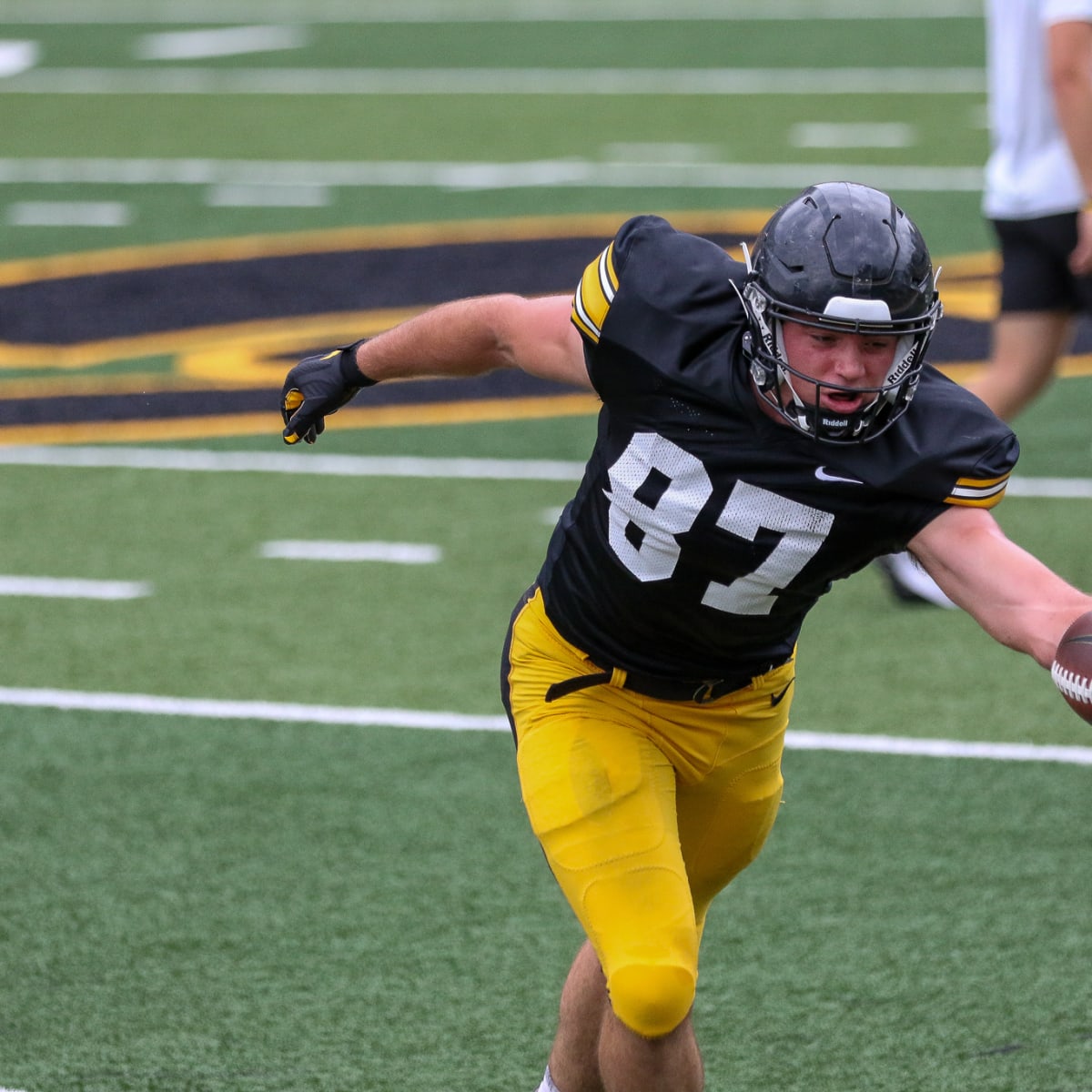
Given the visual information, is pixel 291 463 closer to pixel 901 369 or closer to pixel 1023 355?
pixel 1023 355

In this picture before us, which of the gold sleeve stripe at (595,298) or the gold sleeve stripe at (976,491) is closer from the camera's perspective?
the gold sleeve stripe at (976,491)

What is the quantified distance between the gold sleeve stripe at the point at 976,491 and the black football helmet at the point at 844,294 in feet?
0.50

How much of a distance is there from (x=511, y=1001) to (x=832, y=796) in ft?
4.39

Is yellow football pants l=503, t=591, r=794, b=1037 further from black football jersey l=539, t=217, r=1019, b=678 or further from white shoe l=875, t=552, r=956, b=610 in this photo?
white shoe l=875, t=552, r=956, b=610

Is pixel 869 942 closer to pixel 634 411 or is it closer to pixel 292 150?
pixel 634 411

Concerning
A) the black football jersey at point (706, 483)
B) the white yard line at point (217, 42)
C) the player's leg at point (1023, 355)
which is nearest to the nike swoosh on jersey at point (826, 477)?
the black football jersey at point (706, 483)

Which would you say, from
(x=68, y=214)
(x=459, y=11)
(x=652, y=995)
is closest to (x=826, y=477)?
(x=652, y=995)

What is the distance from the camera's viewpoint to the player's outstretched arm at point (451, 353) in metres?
3.80

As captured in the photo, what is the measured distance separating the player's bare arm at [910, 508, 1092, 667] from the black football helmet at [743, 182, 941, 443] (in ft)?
0.66

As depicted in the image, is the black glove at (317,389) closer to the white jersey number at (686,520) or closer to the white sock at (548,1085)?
the white jersey number at (686,520)

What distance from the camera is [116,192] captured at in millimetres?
13953

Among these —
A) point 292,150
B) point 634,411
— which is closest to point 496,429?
point 634,411

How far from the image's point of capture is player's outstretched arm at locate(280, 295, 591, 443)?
3.80m

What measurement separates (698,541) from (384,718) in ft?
8.58
